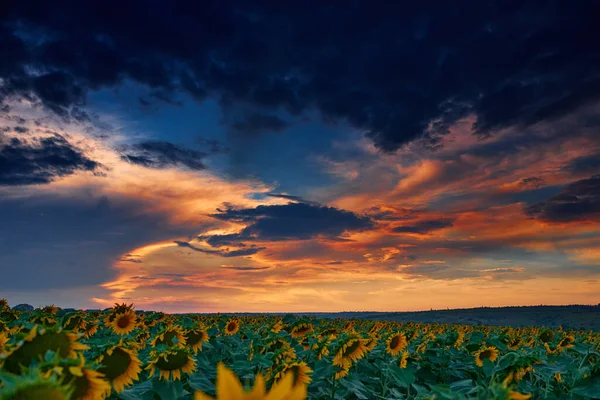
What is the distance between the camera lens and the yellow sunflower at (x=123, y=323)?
9.16 meters

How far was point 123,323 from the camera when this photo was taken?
30.4ft

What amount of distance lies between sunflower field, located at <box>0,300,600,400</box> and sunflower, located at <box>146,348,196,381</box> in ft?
0.03

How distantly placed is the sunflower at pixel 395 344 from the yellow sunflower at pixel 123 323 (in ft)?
16.4

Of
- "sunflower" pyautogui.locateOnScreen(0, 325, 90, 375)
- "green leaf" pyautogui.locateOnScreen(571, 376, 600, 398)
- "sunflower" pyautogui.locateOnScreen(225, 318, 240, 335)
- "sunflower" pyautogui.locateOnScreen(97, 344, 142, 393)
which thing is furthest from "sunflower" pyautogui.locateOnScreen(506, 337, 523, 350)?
"sunflower" pyautogui.locateOnScreen(0, 325, 90, 375)

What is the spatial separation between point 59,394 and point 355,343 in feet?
15.6

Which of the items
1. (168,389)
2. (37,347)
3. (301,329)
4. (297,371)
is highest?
(301,329)

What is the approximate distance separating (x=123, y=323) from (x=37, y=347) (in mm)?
6804

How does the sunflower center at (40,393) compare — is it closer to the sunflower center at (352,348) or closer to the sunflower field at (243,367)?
the sunflower field at (243,367)

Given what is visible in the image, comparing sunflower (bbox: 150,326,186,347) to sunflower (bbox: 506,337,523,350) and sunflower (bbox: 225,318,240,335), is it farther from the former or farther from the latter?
sunflower (bbox: 506,337,523,350)

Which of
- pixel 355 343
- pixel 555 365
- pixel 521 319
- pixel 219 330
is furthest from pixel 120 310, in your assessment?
pixel 521 319

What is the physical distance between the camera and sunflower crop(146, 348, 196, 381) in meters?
4.99

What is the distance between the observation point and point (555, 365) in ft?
24.5

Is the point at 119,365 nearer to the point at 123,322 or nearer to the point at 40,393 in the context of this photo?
the point at 40,393

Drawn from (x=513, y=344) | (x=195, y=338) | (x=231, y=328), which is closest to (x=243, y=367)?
(x=195, y=338)
